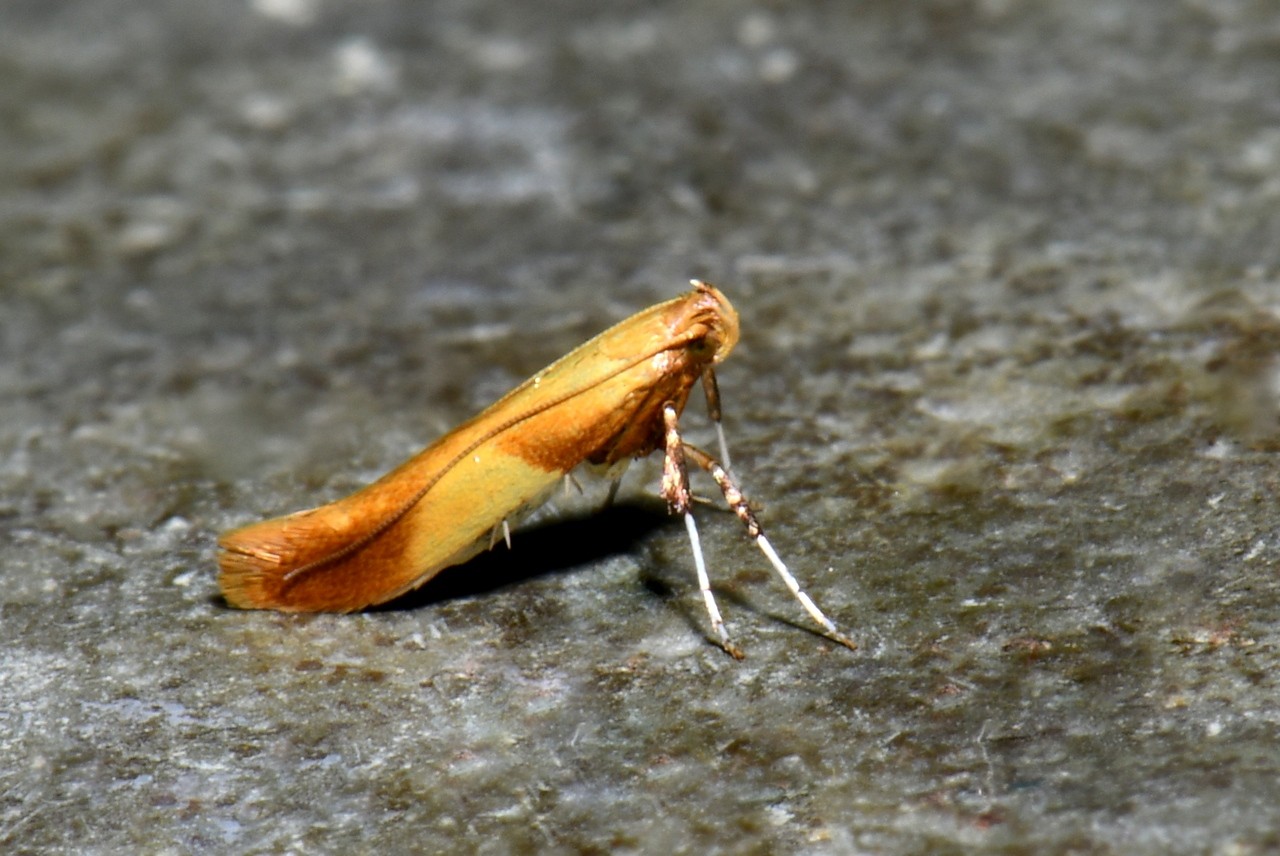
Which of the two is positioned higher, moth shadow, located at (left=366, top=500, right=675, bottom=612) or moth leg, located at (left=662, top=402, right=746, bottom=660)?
moth leg, located at (left=662, top=402, right=746, bottom=660)

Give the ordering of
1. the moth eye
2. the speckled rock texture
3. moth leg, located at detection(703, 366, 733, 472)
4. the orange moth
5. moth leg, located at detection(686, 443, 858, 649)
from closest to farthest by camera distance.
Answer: the speckled rock texture → moth leg, located at detection(686, 443, 858, 649) → the orange moth → the moth eye → moth leg, located at detection(703, 366, 733, 472)

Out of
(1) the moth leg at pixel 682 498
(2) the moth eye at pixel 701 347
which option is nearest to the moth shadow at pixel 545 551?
(1) the moth leg at pixel 682 498

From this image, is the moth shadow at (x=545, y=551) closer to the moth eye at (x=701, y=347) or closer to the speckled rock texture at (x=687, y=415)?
the speckled rock texture at (x=687, y=415)

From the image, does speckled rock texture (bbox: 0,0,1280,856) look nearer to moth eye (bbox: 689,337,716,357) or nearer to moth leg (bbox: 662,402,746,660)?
moth leg (bbox: 662,402,746,660)

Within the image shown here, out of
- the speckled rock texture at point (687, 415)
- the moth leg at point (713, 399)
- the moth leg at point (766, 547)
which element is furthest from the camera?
the moth leg at point (713, 399)

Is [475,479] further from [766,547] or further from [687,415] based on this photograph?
[687,415]

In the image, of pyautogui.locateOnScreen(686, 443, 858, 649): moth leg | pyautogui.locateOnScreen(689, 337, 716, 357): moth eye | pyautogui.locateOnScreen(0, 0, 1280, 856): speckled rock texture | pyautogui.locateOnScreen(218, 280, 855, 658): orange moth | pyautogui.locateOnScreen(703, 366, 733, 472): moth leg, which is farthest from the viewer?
pyautogui.locateOnScreen(703, 366, 733, 472): moth leg

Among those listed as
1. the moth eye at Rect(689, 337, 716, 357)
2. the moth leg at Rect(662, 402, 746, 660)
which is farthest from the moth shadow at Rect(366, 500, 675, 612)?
the moth eye at Rect(689, 337, 716, 357)
